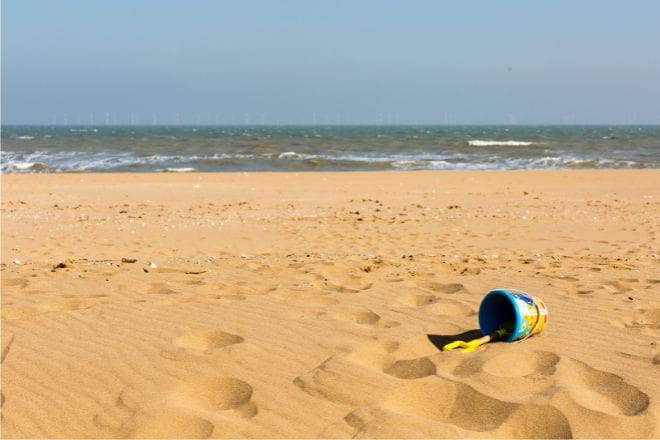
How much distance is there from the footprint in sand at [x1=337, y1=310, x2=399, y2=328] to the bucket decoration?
0.48m

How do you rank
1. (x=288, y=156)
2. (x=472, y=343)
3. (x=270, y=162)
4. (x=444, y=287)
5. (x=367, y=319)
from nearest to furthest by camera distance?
(x=472, y=343) → (x=367, y=319) → (x=444, y=287) → (x=270, y=162) → (x=288, y=156)

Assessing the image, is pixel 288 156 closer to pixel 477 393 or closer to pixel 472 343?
pixel 472 343

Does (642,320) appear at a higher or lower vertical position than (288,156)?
higher

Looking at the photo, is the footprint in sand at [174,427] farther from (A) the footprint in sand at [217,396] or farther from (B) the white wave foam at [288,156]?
(B) the white wave foam at [288,156]

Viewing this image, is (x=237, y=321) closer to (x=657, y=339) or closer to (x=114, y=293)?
(x=114, y=293)

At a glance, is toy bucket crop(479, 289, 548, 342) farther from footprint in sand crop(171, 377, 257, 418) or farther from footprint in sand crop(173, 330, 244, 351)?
footprint in sand crop(171, 377, 257, 418)

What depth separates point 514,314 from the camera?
3.75 meters

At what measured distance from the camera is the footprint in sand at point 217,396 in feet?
9.38

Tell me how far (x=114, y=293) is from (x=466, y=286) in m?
2.50

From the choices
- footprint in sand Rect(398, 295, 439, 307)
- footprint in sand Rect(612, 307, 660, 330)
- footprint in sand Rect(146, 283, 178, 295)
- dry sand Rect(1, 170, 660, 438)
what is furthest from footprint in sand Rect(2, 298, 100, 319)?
footprint in sand Rect(612, 307, 660, 330)

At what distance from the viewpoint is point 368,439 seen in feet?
8.47

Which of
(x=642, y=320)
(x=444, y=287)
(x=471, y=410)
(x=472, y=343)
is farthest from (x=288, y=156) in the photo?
(x=471, y=410)

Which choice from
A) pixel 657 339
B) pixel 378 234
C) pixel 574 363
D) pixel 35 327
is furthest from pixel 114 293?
pixel 378 234

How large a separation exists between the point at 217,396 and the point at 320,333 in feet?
3.08
